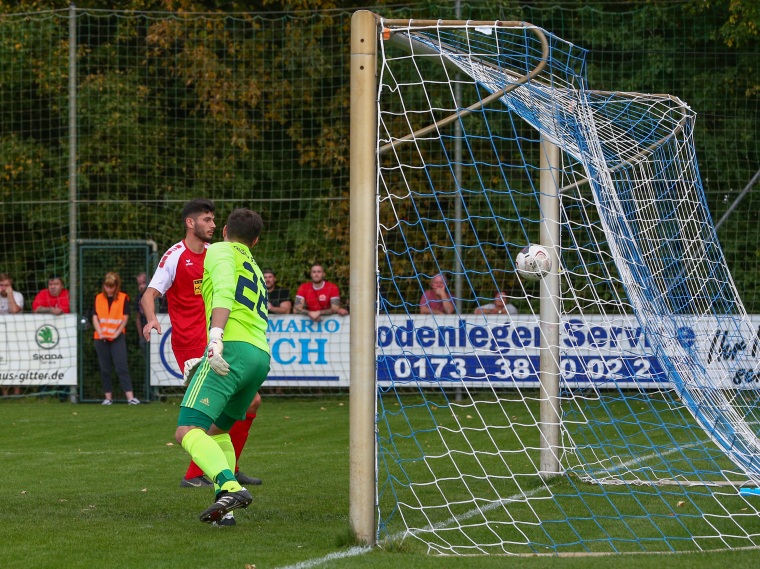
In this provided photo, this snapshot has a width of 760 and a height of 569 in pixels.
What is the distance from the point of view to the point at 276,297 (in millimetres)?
16234

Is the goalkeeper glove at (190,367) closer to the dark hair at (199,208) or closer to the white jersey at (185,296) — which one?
the white jersey at (185,296)

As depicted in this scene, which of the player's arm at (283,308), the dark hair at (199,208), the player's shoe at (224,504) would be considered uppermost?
the dark hair at (199,208)

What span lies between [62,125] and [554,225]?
13.0 meters

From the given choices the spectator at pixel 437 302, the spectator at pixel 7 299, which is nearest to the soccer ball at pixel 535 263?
the spectator at pixel 437 302

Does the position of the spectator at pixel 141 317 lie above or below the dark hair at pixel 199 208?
below

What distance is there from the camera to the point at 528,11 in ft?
58.2

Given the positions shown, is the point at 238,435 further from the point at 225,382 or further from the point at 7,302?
the point at 7,302

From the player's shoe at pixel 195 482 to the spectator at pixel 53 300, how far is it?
8754 millimetres

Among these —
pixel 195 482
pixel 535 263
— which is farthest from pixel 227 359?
pixel 535 263

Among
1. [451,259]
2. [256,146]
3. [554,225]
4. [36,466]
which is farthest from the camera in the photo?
[256,146]

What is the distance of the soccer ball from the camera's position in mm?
7520

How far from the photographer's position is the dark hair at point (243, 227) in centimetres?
671

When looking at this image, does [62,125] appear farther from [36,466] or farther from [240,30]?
[36,466]

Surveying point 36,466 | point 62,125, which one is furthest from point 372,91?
point 62,125
